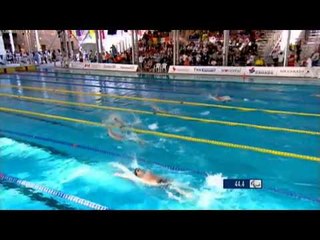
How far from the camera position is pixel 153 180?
14.8 feet

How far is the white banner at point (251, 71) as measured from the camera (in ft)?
40.5

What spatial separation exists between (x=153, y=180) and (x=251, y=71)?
409 inches

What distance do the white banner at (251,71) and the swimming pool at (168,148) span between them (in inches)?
108

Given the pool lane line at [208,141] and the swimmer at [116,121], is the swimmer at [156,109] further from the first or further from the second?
the pool lane line at [208,141]

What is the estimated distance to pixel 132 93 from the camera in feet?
33.7

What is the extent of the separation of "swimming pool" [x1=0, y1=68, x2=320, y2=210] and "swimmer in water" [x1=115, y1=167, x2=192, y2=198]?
0.33 ft

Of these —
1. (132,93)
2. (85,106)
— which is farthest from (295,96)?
(85,106)

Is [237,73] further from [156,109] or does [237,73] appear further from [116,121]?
[116,121]

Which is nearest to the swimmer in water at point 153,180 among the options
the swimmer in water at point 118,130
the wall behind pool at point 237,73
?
the swimmer in water at point 118,130

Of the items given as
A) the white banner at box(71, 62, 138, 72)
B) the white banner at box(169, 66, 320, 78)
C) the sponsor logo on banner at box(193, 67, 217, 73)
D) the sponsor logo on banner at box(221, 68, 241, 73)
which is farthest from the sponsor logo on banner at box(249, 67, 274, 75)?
the white banner at box(71, 62, 138, 72)

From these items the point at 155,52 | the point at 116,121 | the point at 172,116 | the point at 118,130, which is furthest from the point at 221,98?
the point at 155,52

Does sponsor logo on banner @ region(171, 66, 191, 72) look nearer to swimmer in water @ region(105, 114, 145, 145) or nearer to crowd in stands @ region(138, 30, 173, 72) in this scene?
crowd in stands @ region(138, 30, 173, 72)

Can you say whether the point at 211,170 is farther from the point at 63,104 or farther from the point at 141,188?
the point at 63,104
